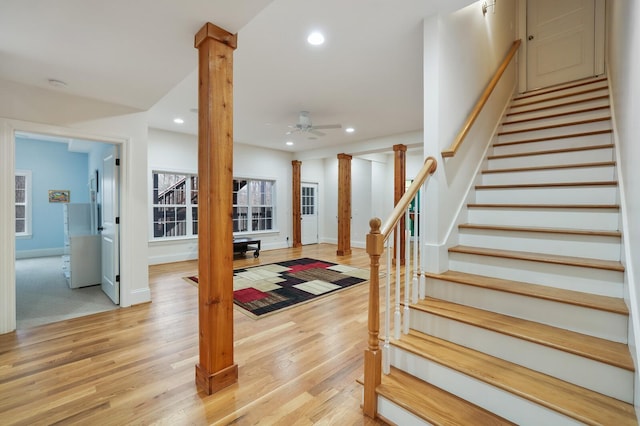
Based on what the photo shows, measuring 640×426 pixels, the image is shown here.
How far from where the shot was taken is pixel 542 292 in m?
1.75

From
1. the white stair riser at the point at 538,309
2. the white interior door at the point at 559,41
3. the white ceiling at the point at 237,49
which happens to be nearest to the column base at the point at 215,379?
the white stair riser at the point at 538,309

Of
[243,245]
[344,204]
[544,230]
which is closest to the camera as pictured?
[544,230]

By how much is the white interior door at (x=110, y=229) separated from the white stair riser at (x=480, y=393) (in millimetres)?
3400

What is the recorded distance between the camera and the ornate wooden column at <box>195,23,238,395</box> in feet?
6.21

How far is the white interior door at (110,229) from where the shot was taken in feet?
11.5

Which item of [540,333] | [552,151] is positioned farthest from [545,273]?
[552,151]

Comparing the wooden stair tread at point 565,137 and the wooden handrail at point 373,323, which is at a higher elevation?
the wooden stair tread at point 565,137

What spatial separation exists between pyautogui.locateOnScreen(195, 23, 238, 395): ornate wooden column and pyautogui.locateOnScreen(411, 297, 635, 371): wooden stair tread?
1.32 metres

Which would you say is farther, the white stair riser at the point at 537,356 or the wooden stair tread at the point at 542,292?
the wooden stair tread at the point at 542,292

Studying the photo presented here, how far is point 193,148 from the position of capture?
21.0ft

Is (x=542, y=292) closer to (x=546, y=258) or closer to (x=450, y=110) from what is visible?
(x=546, y=258)

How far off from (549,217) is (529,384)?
4.68 ft

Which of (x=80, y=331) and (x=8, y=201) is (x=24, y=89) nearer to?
(x=8, y=201)

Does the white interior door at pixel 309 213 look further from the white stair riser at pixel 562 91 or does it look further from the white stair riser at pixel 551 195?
the white stair riser at pixel 551 195
